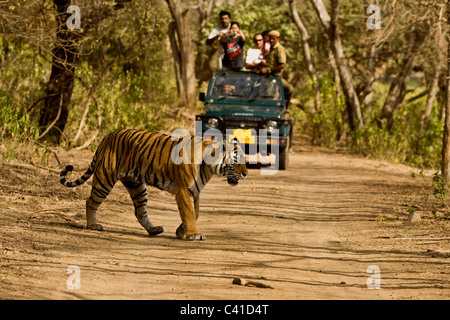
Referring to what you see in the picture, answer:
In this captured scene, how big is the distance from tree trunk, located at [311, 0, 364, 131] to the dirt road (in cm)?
725

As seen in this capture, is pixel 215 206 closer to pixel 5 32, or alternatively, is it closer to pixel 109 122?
pixel 5 32

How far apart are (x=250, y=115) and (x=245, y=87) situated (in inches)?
37.7

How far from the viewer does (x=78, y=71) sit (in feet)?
48.9

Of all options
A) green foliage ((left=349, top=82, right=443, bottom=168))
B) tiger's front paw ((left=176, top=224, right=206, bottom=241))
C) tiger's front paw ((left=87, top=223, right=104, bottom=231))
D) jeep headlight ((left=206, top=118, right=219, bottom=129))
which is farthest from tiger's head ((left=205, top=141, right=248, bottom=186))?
green foliage ((left=349, top=82, right=443, bottom=168))

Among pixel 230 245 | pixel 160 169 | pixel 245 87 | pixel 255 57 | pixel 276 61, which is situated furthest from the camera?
pixel 255 57

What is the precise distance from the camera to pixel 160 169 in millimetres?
8039

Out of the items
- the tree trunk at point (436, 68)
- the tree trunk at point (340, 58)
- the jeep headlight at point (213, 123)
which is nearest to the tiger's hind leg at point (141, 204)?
the jeep headlight at point (213, 123)

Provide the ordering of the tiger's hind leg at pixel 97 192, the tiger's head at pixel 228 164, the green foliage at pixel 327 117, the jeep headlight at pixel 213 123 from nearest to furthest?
1. the tiger's head at pixel 228 164
2. the tiger's hind leg at pixel 97 192
3. the jeep headlight at pixel 213 123
4. the green foliage at pixel 327 117

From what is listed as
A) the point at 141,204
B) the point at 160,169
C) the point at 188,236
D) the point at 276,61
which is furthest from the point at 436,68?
the point at 188,236

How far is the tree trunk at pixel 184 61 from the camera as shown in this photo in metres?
25.4

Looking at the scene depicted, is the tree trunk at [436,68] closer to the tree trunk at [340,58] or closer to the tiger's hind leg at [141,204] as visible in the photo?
the tree trunk at [340,58]

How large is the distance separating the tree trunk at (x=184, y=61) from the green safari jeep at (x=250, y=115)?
10.6m

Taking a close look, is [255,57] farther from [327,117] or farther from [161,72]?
[161,72]
